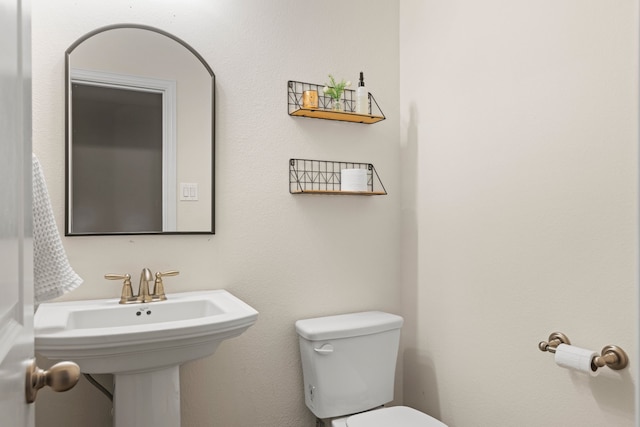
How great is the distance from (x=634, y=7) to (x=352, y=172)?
3.59 ft

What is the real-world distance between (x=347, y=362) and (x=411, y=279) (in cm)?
55

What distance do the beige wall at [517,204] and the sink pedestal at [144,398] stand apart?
3.82 feet

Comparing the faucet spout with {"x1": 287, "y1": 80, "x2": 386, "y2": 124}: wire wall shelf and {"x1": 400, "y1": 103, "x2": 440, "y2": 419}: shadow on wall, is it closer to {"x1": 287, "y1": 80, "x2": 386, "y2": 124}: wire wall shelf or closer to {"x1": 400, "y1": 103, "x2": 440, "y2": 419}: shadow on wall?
{"x1": 287, "y1": 80, "x2": 386, "y2": 124}: wire wall shelf

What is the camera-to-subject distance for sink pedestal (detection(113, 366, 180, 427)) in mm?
1318

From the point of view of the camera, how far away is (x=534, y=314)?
1.55 m

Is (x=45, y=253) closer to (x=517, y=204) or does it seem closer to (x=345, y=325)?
(x=345, y=325)

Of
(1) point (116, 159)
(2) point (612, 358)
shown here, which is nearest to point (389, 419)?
(2) point (612, 358)

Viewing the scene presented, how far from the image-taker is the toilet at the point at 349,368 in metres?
1.76

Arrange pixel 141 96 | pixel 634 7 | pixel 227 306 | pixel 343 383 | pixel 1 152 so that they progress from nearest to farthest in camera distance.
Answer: pixel 1 152, pixel 634 7, pixel 227 306, pixel 141 96, pixel 343 383

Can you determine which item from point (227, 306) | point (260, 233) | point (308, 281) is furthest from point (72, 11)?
point (308, 281)

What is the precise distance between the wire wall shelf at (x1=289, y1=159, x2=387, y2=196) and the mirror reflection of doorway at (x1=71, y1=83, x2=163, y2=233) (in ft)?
1.83

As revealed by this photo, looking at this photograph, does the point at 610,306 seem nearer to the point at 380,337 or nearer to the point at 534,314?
the point at 534,314

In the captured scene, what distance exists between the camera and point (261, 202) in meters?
1.87

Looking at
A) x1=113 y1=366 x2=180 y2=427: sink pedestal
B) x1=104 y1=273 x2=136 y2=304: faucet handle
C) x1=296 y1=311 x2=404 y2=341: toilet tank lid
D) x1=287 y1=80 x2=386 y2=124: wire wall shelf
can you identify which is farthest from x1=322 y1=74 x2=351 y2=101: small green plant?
x1=113 y1=366 x2=180 y2=427: sink pedestal
